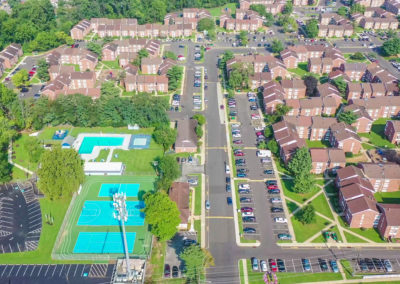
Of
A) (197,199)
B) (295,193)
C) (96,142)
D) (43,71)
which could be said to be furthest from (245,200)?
(43,71)

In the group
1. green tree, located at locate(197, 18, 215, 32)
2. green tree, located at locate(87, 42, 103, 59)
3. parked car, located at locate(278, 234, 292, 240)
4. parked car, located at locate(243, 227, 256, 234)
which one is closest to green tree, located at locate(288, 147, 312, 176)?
parked car, located at locate(278, 234, 292, 240)

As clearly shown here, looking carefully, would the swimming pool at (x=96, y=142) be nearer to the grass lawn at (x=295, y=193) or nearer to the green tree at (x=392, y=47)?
the grass lawn at (x=295, y=193)

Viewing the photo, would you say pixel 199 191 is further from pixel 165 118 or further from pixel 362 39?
pixel 362 39

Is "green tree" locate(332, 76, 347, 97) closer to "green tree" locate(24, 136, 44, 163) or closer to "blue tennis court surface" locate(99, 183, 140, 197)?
"blue tennis court surface" locate(99, 183, 140, 197)

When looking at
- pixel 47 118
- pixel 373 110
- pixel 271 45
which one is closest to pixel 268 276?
pixel 373 110

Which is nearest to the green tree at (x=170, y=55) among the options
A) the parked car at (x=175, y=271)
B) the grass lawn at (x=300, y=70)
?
the grass lawn at (x=300, y=70)
